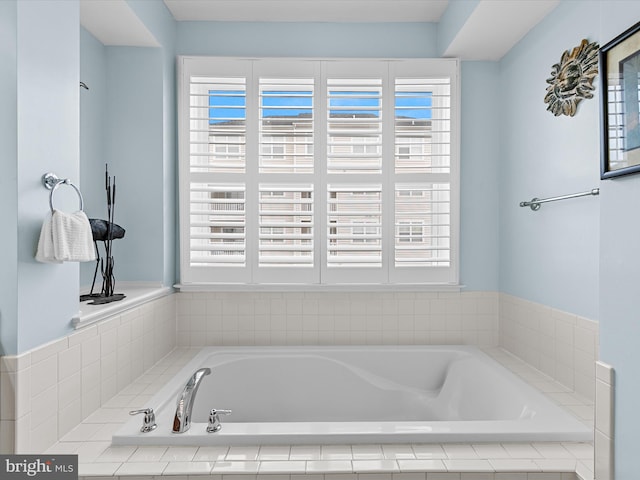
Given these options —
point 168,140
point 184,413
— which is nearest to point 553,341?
point 184,413

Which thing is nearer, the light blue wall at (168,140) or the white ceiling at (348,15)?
the white ceiling at (348,15)

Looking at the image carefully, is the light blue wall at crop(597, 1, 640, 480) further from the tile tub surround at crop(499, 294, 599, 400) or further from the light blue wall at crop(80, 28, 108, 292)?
the light blue wall at crop(80, 28, 108, 292)

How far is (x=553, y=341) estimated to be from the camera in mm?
1996

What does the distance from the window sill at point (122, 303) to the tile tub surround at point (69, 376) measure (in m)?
0.03

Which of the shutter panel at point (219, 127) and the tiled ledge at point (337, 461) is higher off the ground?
the shutter panel at point (219, 127)

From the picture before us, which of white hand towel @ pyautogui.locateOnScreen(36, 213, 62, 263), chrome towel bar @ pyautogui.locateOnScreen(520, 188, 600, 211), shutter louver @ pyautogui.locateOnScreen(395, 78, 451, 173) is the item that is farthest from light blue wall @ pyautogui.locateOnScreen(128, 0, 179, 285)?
chrome towel bar @ pyautogui.locateOnScreen(520, 188, 600, 211)

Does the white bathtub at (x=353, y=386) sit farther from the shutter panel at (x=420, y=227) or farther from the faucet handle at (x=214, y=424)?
the shutter panel at (x=420, y=227)

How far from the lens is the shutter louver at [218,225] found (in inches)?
98.2

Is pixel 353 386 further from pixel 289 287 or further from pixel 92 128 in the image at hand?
pixel 92 128

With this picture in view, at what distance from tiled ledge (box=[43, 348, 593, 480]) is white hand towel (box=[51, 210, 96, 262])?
0.65 m

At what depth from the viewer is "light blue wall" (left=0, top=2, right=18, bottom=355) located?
122 centimetres

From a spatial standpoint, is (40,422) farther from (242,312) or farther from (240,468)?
(242,312)

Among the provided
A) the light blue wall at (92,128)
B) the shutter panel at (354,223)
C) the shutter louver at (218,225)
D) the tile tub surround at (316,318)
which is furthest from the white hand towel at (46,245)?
the shutter panel at (354,223)

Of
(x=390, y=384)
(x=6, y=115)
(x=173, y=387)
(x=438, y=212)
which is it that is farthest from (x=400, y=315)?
(x=6, y=115)
